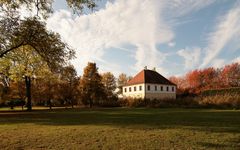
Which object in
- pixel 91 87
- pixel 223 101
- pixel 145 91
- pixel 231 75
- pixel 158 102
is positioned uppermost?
pixel 231 75

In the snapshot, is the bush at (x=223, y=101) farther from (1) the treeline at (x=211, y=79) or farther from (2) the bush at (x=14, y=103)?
(1) the treeline at (x=211, y=79)

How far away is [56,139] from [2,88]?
1464 inches

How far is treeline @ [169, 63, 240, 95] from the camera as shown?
83.8 metres

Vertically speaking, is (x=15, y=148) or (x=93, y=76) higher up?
(x=93, y=76)

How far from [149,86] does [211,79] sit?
30420 mm

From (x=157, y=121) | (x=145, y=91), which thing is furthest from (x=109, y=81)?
(x=157, y=121)

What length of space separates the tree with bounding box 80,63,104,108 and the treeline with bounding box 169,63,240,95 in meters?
33.8

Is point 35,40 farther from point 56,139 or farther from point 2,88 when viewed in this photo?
point 2,88

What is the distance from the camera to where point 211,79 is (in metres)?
88.8

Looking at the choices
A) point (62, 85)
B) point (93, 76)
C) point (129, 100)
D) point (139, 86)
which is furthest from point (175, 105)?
point (139, 86)

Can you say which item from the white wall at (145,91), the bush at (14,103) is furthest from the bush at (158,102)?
the bush at (14,103)

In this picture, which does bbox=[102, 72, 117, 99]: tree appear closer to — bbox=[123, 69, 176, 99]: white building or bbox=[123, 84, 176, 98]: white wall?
bbox=[123, 84, 176, 98]: white wall

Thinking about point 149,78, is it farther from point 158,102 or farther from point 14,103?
point 14,103

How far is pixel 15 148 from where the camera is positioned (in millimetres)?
8633
